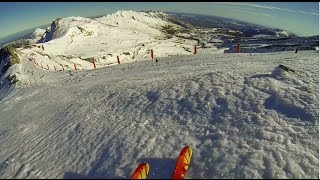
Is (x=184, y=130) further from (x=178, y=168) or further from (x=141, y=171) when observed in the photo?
(x=141, y=171)

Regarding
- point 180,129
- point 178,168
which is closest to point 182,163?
point 178,168

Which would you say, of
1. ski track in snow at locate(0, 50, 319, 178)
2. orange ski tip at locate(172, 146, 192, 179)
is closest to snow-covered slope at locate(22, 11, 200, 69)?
ski track in snow at locate(0, 50, 319, 178)

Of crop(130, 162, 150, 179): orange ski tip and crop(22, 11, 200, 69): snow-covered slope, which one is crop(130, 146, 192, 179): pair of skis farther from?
crop(22, 11, 200, 69): snow-covered slope

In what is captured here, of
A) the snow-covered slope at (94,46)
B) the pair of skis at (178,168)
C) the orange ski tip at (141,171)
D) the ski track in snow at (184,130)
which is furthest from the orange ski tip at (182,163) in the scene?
the snow-covered slope at (94,46)

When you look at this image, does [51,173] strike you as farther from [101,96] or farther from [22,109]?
[22,109]

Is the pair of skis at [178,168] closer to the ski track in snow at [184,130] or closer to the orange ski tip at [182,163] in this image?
the orange ski tip at [182,163]
